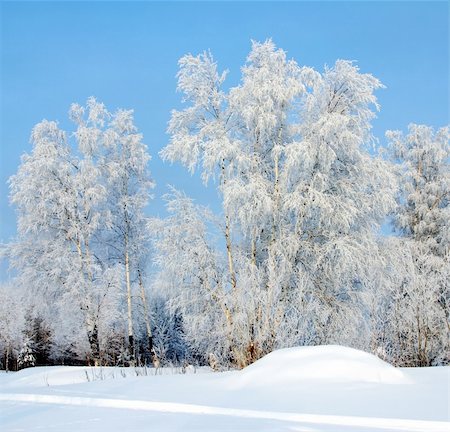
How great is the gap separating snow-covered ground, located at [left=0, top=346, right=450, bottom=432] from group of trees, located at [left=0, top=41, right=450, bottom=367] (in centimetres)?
338

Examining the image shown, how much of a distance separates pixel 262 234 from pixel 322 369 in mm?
8465

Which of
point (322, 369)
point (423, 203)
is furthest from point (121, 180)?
point (322, 369)

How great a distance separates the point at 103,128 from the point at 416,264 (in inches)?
478

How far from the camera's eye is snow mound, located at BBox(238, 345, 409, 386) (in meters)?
6.34

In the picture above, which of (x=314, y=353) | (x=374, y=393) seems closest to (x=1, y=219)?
(x=314, y=353)

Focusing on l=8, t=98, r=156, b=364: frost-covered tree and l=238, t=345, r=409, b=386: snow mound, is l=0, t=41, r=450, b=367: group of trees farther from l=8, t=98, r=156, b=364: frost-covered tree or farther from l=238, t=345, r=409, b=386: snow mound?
l=238, t=345, r=409, b=386: snow mound

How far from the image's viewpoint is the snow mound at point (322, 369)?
634 centimetres

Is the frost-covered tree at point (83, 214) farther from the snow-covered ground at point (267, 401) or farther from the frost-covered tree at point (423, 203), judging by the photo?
the snow-covered ground at point (267, 401)

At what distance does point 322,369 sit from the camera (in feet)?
21.4

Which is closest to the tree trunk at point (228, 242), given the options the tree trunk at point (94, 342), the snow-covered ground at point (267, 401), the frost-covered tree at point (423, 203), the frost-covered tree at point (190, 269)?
the frost-covered tree at point (190, 269)

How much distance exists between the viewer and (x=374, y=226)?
49.5 ft

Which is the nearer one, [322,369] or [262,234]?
[322,369]

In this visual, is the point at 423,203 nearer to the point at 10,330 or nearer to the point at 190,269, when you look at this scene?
the point at 190,269

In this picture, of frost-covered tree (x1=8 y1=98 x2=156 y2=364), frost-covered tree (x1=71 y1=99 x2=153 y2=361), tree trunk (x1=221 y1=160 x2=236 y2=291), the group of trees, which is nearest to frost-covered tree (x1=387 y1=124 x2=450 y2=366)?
the group of trees
